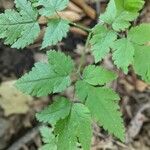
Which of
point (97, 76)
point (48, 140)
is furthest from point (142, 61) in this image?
point (48, 140)

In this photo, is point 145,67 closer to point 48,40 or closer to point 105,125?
point 105,125

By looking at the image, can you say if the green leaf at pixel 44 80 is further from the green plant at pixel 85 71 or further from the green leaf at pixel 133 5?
the green leaf at pixel 133 5

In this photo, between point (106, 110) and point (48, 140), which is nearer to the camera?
point (106, 110)

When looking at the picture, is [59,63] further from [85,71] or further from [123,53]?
[123,53]

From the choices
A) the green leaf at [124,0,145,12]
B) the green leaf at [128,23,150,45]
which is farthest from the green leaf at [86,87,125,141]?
the green leaf at [124,0,145,12]

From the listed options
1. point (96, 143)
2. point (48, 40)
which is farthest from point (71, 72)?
point (96, 143)

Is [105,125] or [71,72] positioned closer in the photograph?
[105,125]
